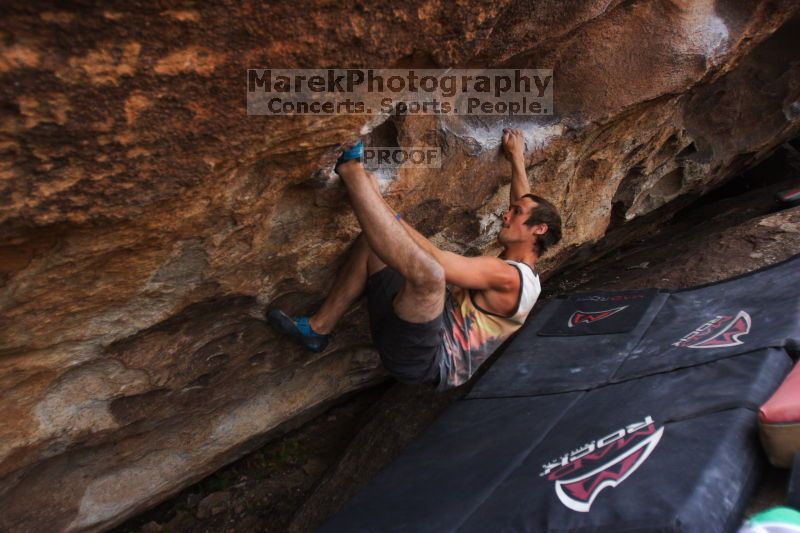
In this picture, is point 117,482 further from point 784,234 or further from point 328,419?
point 784,234

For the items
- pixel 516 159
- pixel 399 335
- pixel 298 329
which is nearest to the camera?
pixel 399 335

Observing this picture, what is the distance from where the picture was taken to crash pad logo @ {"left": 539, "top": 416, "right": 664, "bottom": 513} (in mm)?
2016

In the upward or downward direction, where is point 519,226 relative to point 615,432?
upward

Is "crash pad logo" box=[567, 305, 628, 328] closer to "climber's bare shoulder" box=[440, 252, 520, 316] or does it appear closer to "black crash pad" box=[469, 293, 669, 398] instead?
"black crash pad" box=[469, 293, 669, 398]

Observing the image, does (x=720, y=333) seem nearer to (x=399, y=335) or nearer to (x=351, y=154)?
(x=399, y=335)

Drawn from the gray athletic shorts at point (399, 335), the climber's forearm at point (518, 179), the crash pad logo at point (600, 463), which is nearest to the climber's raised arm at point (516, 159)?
the climber's forearm at point (518, 179)

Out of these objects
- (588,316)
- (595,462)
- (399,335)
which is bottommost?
(595,462)

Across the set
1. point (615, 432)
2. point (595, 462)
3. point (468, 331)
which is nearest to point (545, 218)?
point (468, 331)

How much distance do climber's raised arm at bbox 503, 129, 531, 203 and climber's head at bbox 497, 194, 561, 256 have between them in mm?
81

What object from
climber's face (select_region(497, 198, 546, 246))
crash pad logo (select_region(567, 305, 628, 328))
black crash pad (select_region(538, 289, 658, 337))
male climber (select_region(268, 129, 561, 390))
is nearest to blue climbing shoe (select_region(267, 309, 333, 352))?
male climber (select_region(268, 129, 561, 390))

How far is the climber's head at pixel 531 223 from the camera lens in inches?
111

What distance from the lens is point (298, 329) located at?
2.70 meters

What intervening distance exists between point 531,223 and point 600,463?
111cm

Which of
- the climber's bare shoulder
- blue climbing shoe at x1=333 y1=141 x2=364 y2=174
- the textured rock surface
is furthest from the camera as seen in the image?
the climber's bare shoulder
